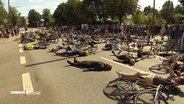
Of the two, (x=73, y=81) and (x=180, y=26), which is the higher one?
(x=180, y=26)

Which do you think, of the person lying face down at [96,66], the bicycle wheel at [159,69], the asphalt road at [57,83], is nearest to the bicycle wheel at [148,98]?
the asphalt road at [57,83]

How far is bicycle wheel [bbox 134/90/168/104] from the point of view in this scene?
21.2 ft

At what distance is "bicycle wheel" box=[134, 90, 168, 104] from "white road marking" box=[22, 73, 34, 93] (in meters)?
3.97

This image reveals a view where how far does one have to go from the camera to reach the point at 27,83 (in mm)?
9852

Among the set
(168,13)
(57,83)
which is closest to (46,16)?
(168,13)

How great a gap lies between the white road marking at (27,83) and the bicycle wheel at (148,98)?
397 centimetres

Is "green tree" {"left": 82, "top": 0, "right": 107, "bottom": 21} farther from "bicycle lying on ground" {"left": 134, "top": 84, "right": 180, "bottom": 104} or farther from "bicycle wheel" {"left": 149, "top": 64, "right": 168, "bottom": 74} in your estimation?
"bicycle lying on ground" {"left": 134, "top": 84, "right": 180, "bottom": 104}

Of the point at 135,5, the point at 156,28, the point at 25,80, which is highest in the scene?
the point at 135,5

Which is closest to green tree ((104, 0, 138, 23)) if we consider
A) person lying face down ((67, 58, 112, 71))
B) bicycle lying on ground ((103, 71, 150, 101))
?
A: person lying face down ((67, 58, 112, 71))

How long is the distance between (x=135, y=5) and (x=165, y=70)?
35.6 metres

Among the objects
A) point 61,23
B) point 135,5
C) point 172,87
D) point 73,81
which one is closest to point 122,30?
point 135,5

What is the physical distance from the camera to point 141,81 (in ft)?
26.2

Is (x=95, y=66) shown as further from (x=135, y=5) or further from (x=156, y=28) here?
(x=135, y=5)

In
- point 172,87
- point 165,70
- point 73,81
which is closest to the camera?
point 172,87
